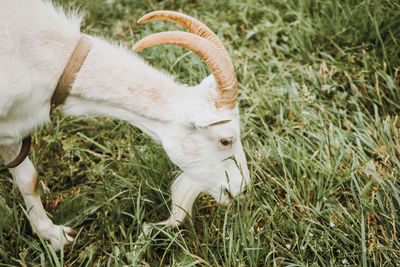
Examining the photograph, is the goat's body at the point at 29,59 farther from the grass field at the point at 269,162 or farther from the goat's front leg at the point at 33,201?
the grass field at the point at 269,162

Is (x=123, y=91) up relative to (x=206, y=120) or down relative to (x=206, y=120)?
up

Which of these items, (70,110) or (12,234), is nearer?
(70,110)

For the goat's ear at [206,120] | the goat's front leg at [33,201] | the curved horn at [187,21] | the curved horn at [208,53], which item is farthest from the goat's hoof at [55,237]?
the curved horn at [187,21]

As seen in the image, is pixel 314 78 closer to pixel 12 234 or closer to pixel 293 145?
pixel 293 145

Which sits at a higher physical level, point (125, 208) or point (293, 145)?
point (293, 145)

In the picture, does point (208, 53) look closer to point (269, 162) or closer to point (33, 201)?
point (269, 162)

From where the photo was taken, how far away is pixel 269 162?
3240 millimetres

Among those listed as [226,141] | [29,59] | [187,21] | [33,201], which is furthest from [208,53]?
[33,201]

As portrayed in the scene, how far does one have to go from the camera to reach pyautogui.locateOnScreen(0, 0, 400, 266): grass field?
269 cm

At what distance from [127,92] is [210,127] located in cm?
63

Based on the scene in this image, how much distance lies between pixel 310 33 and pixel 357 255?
301cm

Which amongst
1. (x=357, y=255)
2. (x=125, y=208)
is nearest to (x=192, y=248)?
(x=125, y=208)

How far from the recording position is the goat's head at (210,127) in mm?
2373

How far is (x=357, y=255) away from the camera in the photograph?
2520 mm
